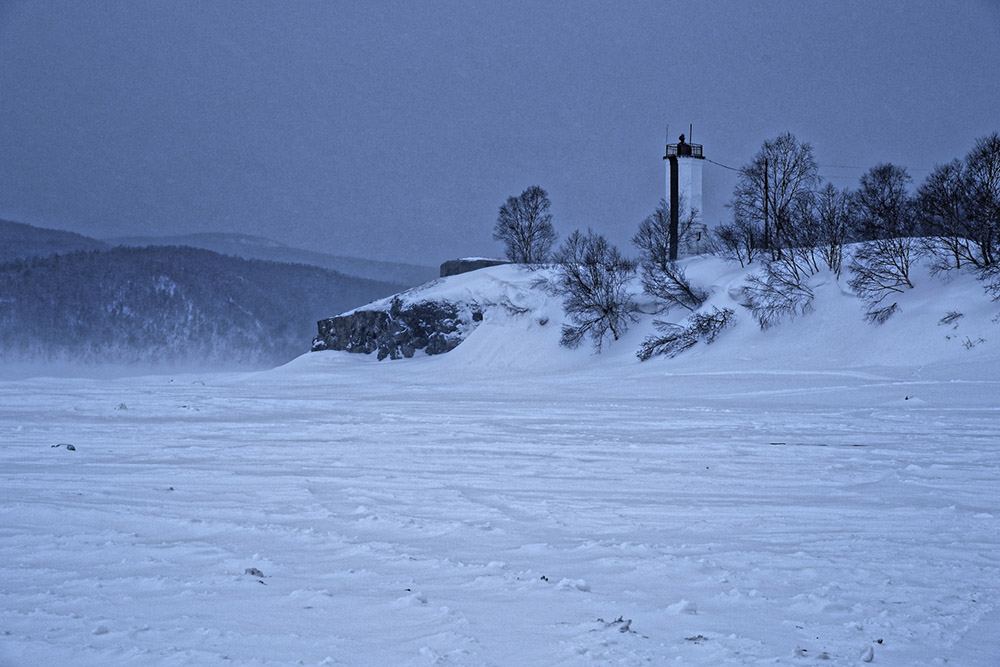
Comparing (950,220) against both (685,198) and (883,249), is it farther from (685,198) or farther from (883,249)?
(685,198)

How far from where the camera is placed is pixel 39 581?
4.25m

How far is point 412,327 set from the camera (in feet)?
132

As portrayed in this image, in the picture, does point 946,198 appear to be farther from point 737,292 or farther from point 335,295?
point 335,295

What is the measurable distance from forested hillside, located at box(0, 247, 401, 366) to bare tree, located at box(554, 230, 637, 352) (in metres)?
53.2

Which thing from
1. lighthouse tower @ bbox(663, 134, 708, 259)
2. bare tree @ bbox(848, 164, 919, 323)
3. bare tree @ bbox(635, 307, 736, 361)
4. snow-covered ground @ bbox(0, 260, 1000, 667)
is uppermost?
lighthouse tower @ bbox(663, 134, 708, 259)

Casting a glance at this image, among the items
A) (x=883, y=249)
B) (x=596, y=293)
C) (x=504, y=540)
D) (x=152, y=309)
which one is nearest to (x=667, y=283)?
(x=596, y=293)

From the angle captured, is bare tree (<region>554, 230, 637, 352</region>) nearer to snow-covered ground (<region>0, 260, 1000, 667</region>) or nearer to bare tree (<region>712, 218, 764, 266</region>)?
Result: bare tree (<region>712, 218, 764, 266</region>)

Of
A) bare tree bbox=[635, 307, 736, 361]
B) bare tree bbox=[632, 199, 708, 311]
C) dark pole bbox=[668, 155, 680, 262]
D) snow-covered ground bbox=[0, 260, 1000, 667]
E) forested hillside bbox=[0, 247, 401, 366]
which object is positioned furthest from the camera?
forested hillside bbox=[0, 247, 401, 366]

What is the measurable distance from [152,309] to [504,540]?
84.4 metres

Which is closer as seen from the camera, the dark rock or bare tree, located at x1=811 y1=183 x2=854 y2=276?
bare tree, located at x1=811 y1=183 x2=854 y2=276

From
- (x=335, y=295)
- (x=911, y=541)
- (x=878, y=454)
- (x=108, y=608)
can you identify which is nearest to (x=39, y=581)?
(x=108, y=608)

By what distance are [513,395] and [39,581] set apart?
1588 centimetres

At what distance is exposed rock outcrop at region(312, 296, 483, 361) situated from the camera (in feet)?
131

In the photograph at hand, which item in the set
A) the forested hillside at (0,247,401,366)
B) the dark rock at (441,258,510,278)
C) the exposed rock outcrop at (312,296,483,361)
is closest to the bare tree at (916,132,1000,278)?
the exposed rock outcrop at (312,296,483,361)
